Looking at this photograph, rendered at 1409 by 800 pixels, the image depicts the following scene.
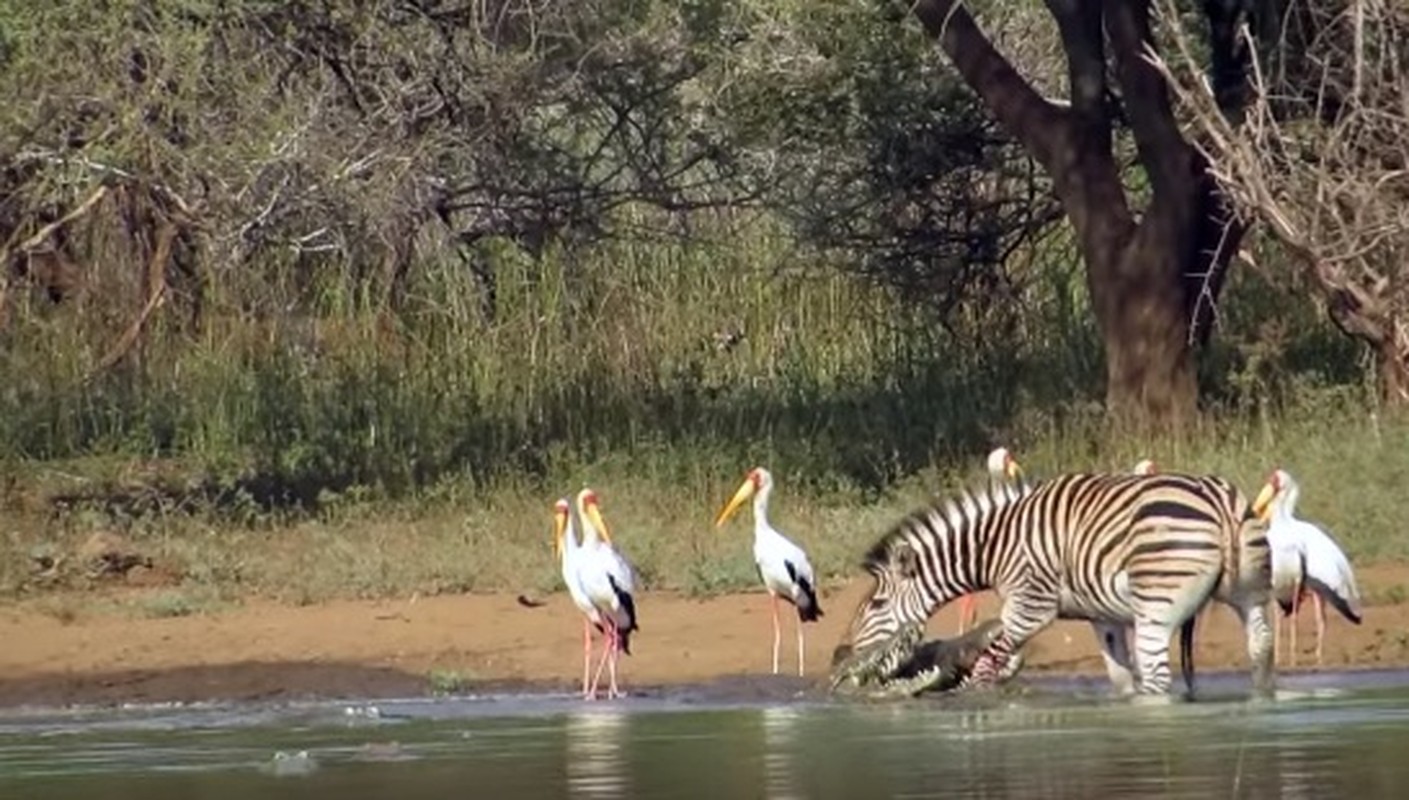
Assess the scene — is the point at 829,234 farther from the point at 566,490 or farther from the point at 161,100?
the point at 161,100

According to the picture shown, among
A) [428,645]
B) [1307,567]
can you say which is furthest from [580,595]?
[1307,567]

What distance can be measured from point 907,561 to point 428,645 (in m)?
2.36

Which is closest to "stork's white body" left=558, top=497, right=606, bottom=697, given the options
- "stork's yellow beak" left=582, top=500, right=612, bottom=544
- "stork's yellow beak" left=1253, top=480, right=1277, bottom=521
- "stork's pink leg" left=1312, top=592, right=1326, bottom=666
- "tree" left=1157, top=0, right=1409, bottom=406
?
Answer: "stork's yellow beak" left=582, top=500, right=612, bottom=544

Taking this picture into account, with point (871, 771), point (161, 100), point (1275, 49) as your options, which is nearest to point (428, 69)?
point (161, 100)

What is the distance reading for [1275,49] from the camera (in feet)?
54.6

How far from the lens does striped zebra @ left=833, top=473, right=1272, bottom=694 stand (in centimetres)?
1190

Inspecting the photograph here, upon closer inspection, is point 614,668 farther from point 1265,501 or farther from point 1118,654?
point 1265,501

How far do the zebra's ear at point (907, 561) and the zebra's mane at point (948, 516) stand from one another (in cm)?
2

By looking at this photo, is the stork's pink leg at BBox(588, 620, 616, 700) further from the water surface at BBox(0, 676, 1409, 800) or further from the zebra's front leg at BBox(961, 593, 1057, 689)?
the zebra's front leg at BBox(961, 593, 1057, 689)

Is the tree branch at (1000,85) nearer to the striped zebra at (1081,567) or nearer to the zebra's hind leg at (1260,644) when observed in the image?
the striped zebra at (1081,567)

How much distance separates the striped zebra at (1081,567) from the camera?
11898mm

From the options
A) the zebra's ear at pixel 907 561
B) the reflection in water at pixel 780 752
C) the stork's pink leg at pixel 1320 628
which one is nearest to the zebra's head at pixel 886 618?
the zebra's ear at pixel 907 561

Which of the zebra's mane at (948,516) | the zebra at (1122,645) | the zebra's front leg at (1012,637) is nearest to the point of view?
the zebra at (1122,645)

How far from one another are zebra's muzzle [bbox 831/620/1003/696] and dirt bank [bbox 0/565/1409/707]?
83 cm
